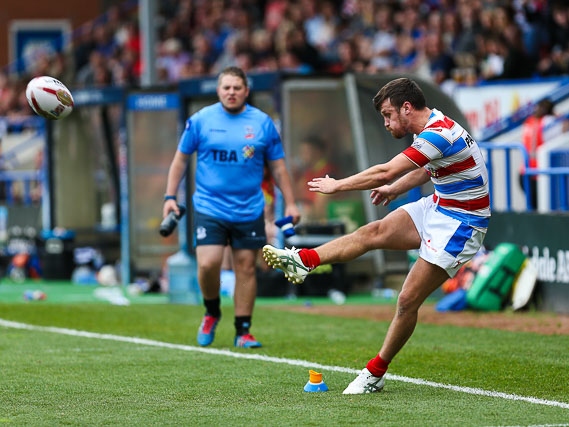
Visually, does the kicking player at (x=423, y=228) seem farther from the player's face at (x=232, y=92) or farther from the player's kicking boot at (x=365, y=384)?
the player's face at (x=232, y=92)

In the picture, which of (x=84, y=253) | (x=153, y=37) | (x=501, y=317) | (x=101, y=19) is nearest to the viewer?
(x=501, y=317)

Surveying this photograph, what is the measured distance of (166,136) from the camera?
1959 centimetres

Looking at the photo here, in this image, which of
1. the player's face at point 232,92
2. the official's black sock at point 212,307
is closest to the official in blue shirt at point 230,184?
A: the player's face at point 232,92

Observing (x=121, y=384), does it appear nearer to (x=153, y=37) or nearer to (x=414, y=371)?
(x=414, y=371)

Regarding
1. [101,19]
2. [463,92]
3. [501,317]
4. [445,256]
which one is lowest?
[501,317]

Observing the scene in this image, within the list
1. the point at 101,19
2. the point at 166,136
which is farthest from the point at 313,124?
the point at 101,19

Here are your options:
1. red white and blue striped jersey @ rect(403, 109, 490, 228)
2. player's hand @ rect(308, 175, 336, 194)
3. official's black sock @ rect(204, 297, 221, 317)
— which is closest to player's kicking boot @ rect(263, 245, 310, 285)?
player's hand @ rect(308, 175, 336, 194)

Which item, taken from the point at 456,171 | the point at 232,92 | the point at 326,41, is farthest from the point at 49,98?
the point at 326,41

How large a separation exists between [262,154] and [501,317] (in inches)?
155

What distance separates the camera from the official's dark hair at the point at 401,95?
797cm

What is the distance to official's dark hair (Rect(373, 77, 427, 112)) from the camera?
797 centimetres

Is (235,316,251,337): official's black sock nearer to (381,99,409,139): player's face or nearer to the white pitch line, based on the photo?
the white pitch line

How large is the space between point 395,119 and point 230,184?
3065mm

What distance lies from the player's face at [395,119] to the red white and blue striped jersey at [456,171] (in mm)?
149
